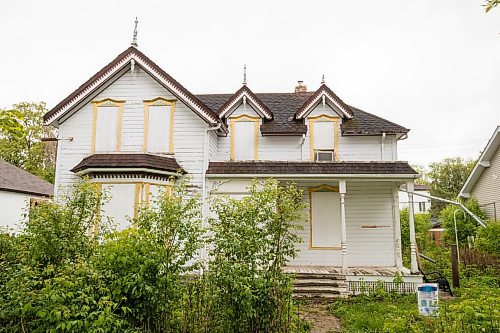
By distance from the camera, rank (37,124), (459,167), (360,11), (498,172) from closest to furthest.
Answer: (360,11) → (498,172) → (37,124) → (459,167)

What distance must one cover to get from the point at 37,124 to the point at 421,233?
3404 centimetres

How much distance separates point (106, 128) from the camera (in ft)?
42.5

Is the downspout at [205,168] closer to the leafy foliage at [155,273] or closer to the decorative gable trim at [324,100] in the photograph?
the decorative gable trim at [324,100]

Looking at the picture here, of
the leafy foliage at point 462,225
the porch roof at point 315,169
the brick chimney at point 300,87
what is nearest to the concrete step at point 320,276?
the porch roof at point 315,169

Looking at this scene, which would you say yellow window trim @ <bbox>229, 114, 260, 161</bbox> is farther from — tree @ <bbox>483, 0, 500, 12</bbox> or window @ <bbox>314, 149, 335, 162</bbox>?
tree @ <bbox>483, 0, 500, 12</bbox>

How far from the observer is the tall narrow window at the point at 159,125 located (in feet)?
42.3

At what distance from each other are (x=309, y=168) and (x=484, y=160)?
570 inches

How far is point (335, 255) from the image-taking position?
13.5 meters

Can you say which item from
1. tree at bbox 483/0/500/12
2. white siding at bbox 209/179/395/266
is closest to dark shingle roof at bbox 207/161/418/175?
white siding at bbox 209/179/395/266

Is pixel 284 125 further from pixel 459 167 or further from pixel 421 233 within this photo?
pixel 459 167

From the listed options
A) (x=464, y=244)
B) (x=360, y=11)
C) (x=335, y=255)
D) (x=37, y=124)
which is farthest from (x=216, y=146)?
(x=37, y=124)

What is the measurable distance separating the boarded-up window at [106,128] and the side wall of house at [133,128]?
0.84 feet

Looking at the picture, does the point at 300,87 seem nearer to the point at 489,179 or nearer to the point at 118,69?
the point at 118,69

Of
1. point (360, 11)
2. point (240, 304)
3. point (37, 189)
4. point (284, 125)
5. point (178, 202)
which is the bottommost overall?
point (240, 304)
